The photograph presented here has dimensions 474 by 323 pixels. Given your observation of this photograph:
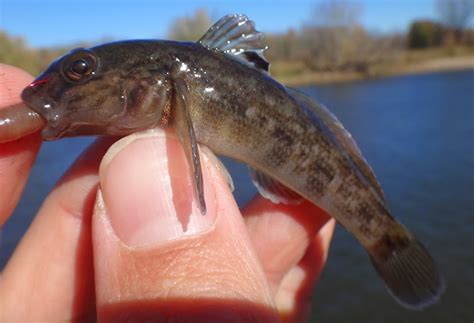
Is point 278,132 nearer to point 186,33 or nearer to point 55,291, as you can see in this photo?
point 55,291

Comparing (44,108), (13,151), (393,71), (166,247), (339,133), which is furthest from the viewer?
(393,71)

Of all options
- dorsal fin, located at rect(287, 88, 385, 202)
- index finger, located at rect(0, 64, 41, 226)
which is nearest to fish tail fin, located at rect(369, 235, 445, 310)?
dorsal fin, located at rect(287, 88, 385, 202)

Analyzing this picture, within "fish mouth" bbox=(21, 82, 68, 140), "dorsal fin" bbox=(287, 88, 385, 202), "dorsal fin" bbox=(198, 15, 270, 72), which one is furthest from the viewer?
"dorsal fin" bbox=(287, 88, 385, 202)

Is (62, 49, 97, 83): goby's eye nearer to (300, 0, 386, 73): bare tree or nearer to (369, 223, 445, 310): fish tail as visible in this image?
(369, 223, 445, 310): fish tail

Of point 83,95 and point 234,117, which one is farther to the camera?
point 234,117

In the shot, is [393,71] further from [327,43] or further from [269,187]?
[269,187]

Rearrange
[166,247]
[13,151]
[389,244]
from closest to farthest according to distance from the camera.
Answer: [166,247] < [13,151] < [389,244]

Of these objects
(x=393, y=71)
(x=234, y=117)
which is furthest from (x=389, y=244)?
(x=393, y=71)
